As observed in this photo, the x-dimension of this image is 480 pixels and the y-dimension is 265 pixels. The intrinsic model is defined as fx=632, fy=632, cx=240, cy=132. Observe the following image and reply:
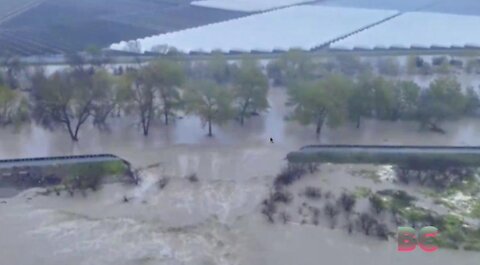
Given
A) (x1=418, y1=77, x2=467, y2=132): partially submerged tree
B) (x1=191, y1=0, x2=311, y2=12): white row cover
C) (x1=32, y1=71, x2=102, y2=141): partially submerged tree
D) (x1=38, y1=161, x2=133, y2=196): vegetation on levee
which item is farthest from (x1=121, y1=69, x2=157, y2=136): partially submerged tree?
(x1=191, y1=0, x2=311, y2=12): white row cover

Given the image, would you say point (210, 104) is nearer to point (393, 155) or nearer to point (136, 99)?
point (136, 99)

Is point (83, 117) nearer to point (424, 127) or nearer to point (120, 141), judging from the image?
point (120, 141)

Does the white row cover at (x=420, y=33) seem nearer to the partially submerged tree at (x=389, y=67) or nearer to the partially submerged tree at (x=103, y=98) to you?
the partially submerged tree at (x=389, y=67)

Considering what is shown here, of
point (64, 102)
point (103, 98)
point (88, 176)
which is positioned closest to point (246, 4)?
point (103, 98)

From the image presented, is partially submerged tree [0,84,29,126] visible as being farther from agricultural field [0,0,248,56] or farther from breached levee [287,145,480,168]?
breached levee [287,145,480,168]

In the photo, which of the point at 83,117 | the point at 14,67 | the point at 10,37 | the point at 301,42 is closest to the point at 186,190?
the point at 83,117

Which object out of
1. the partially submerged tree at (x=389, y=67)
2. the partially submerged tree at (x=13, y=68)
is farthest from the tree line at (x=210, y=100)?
the partially submerged tree at (x=389, y=67)
